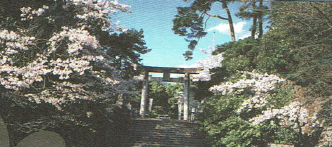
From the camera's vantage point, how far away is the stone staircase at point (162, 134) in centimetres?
629

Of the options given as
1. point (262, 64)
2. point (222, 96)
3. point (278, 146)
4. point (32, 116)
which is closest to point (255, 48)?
point (262, 64)

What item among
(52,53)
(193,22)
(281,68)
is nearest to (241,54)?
(281,68)

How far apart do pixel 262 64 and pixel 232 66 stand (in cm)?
71

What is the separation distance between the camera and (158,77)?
30.6ft

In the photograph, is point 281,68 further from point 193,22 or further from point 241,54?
point 193,22

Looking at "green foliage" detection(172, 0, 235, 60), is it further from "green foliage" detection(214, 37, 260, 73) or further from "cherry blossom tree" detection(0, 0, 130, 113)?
"green foliage" detection(214, 37, 260, 73)

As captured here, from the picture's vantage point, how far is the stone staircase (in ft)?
20.6

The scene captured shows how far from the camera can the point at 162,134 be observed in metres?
7.03

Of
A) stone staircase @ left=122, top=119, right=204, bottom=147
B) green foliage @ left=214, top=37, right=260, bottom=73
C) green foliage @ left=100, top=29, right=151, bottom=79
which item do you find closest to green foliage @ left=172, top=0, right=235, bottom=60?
green foliage @ left=100, top=29, right=151, bottom=79

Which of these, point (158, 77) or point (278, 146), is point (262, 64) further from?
point (158, 77)

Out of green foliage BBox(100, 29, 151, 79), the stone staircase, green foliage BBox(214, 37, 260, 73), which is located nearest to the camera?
green foliage BBox(100, 29, 151, 79)

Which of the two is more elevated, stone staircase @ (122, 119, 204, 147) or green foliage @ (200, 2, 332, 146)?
green foliage @ (200, 2, 332, 146)

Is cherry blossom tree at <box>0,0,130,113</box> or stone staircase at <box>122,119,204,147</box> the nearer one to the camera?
cherry blossom tree at <box>0,0,130,113</box>

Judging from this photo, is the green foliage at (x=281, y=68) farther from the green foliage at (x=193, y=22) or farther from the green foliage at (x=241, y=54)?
the green foliage at (x=193, y=22)
